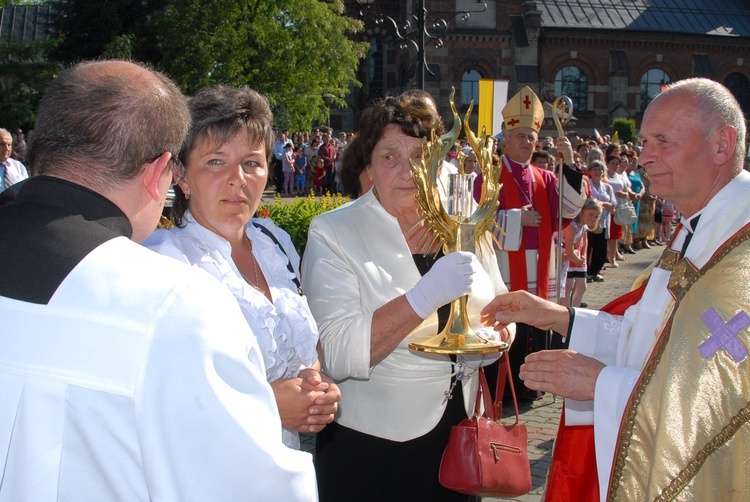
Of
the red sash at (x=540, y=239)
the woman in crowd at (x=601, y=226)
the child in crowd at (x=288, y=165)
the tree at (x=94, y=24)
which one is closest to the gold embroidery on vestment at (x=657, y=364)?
the red sash at (x=540, y=239)

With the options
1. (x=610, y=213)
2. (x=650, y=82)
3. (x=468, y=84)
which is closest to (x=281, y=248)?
(x=610, y=213)

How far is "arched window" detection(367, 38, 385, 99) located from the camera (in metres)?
38.9

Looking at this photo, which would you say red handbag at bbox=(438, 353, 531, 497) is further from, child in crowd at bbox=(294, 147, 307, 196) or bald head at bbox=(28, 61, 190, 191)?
child in crowd at bbox=(294, 147, 307, 196)

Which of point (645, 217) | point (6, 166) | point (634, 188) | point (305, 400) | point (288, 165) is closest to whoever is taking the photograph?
point (305, 400)

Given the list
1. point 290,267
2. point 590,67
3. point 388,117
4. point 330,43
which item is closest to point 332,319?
point 290,267

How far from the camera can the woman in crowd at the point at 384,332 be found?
9.04 ft

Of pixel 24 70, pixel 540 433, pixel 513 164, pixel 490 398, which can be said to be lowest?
pixel 540 433

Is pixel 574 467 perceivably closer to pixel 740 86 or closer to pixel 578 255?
pixel 578 255

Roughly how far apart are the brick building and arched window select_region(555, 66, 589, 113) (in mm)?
53

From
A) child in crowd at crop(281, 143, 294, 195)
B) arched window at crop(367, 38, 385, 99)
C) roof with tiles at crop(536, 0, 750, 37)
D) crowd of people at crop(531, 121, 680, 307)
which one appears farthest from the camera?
roof with tiles at crop(536, 0, 750, 37)

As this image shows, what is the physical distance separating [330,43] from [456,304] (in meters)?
21.5

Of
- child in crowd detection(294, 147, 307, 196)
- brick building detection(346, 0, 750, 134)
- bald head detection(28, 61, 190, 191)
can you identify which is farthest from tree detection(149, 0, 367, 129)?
bald head detection(28, 61, 190, 191)

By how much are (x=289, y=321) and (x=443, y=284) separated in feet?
1.75

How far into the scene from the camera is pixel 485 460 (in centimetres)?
270
